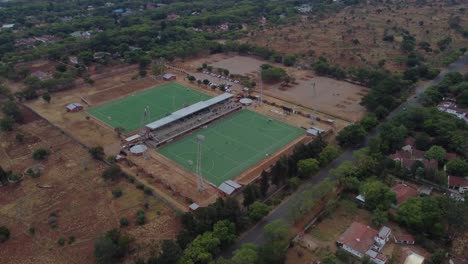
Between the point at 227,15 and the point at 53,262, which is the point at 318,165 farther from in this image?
the point at 227,15

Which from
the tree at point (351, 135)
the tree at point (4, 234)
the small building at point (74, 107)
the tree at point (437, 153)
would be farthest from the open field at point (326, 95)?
the tree at point (4, 234)

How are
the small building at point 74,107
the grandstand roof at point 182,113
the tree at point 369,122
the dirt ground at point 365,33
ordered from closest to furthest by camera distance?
1. the grandstand roof at point 182,113
2. the tree at point 369,122
3. the small building at point 74,107
4. the dirt ground at point 365,33

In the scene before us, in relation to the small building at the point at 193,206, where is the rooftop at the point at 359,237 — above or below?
above

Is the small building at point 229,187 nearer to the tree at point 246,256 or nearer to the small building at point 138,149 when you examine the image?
the tree at point 246,256

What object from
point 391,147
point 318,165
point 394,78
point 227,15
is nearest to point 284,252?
point 318,165

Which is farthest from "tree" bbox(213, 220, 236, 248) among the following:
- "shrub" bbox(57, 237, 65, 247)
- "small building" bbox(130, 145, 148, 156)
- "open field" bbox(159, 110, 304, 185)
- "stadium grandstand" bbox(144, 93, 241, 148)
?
"stadium grandstand" bbox(144, 93, 241, 148)

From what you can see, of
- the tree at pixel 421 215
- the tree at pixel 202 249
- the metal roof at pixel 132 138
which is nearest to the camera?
the tree at pixel 202 249

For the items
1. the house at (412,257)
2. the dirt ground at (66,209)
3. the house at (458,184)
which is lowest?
the dirt ground at (66,209)
